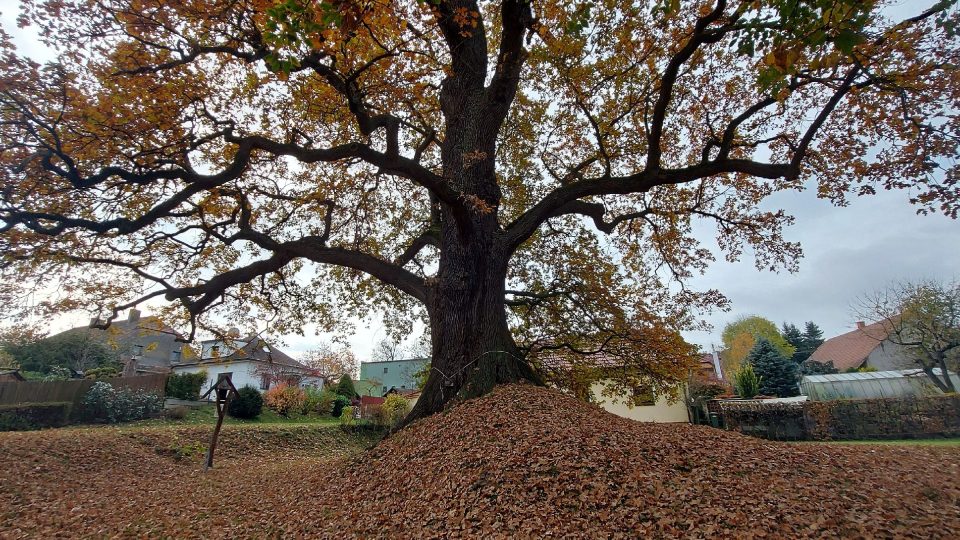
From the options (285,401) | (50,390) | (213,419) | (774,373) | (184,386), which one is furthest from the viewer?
(774,373)

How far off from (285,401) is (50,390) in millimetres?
7965

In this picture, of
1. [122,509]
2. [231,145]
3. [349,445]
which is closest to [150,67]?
[231,145]

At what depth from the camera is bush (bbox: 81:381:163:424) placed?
14.3 metres

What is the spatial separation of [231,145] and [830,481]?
9421 millimetres

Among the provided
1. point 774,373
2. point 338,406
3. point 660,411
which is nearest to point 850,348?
point 774,373

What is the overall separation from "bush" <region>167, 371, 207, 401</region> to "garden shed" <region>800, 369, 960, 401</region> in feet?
90.3

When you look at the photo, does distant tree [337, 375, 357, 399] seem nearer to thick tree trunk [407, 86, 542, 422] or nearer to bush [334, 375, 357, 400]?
bush [334, 375, 357, 400]

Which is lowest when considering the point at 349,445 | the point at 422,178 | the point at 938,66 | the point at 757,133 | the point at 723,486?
the point at 349,445

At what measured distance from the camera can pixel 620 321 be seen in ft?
27.9

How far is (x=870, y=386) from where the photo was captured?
18375 millimetres

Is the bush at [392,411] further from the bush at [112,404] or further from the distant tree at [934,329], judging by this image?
the distant tree at [934,329]

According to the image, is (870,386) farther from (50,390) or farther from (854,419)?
(50,390)

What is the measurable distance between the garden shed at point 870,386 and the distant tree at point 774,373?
25.7 feet

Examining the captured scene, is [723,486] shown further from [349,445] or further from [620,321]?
[349,445]
